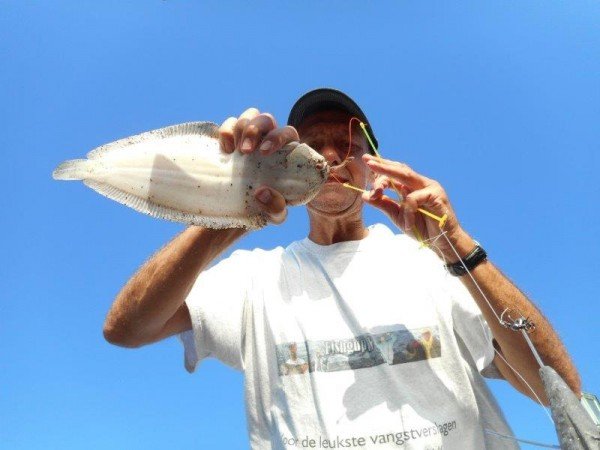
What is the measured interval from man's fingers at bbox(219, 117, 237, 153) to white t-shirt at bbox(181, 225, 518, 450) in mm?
1233

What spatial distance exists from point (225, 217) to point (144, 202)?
0.46 meters

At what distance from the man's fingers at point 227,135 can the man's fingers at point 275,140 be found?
0.18 metres

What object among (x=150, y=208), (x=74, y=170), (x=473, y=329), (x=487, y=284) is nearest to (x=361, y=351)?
(x=473, y=329)

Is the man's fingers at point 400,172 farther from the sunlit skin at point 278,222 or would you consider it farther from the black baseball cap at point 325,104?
the black baseball cap at point 325,104

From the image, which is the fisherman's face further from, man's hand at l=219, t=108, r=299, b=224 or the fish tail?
the fish tail

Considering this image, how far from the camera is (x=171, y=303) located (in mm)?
3107

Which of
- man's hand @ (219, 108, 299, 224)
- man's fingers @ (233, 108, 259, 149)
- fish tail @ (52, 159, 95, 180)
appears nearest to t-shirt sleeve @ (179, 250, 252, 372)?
man's hand @ (219, 108, 299, 224)

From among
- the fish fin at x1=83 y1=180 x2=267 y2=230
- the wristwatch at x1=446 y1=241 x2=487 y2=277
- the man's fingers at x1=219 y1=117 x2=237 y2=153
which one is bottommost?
the wristwatch at x1=446 y1=241 x2=487 y2=277

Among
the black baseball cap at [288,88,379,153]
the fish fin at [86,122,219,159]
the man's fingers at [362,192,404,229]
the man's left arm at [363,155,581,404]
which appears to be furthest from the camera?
the black baseball cap at [288,88,379,153]

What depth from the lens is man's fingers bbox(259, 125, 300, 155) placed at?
2721 mm

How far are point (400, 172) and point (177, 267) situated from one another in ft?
4.87

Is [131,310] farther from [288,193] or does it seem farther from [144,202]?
[288,193]

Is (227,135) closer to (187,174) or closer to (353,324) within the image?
(187,174)

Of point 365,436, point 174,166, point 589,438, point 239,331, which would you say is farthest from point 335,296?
point 589,438
